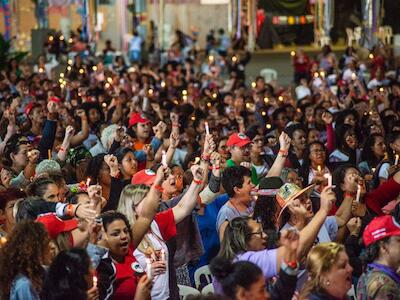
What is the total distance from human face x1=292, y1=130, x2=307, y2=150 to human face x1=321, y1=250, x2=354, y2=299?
6.55m

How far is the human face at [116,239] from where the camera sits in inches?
300

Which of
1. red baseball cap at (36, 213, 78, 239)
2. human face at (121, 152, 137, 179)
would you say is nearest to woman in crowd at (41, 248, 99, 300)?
red baseball cap at (36, 213, 78, 239)

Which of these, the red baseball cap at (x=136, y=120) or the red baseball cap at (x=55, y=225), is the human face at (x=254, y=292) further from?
the red baseball cap at (x=136, y=120)

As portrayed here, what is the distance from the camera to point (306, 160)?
12.6 meters

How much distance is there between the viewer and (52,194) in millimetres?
8695

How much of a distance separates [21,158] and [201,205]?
2.22 m

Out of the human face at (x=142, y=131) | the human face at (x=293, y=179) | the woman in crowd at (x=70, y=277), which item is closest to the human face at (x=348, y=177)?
the human face at (x=293, y=179)

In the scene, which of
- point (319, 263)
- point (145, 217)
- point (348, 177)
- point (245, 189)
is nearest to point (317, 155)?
point (348, 177)

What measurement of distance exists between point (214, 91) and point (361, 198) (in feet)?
35.3

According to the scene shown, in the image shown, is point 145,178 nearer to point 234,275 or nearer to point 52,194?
point 52,194

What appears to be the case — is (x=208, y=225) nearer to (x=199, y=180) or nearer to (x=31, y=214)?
(x=199, y=180)

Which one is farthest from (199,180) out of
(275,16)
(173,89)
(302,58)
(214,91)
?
(275,16)

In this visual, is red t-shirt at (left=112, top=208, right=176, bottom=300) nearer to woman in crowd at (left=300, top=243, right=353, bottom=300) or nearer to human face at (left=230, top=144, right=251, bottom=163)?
woman in crowd at (left=300, top=243, right=353, bottom=300)

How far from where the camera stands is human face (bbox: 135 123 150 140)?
44.8ft
